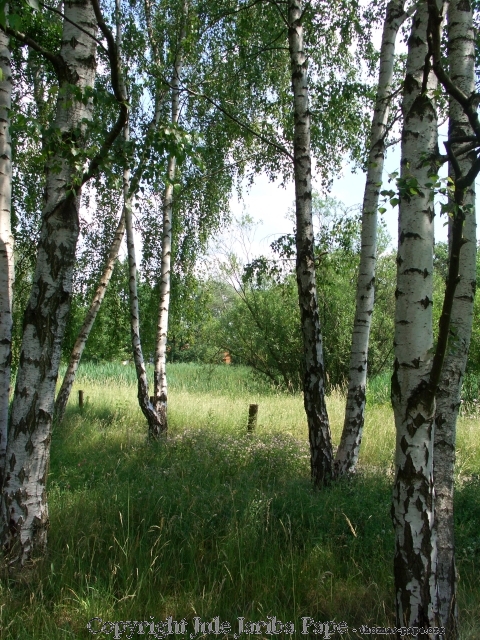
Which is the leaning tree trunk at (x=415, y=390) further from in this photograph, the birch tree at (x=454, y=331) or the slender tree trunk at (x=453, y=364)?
the slender tree trunk at (x=453, y=364)

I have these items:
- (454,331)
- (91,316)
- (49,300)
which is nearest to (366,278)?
(454,331)

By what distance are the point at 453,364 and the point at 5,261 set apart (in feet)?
10.9

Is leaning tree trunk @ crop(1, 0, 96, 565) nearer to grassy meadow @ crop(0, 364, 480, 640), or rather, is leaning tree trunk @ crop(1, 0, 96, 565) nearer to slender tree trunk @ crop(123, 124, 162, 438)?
grassy meadow @ crop(0, 364, 480, 640)

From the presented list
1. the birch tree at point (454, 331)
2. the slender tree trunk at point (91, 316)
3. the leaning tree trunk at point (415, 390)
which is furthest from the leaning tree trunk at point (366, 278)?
the slender tree trunk at point (91, 316)

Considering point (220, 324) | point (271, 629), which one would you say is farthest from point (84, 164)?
point (220, 324)

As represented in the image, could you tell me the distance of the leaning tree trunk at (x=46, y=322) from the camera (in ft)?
10.6

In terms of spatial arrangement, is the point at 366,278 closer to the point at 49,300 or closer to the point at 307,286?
the point at 307,286

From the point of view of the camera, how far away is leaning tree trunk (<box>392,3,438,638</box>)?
2.40m

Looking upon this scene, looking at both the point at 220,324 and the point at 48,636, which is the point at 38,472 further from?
the point at 220,324

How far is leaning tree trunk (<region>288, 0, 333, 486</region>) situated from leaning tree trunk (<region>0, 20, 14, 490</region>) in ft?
9.12

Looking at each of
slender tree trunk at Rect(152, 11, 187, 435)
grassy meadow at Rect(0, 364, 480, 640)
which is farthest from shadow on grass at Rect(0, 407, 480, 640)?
slender tree trunk at Rect(152, 11, 187, 435)

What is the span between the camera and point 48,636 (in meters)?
2.67

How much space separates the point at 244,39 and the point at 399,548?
701cm

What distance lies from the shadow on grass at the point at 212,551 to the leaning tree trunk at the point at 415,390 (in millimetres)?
745
